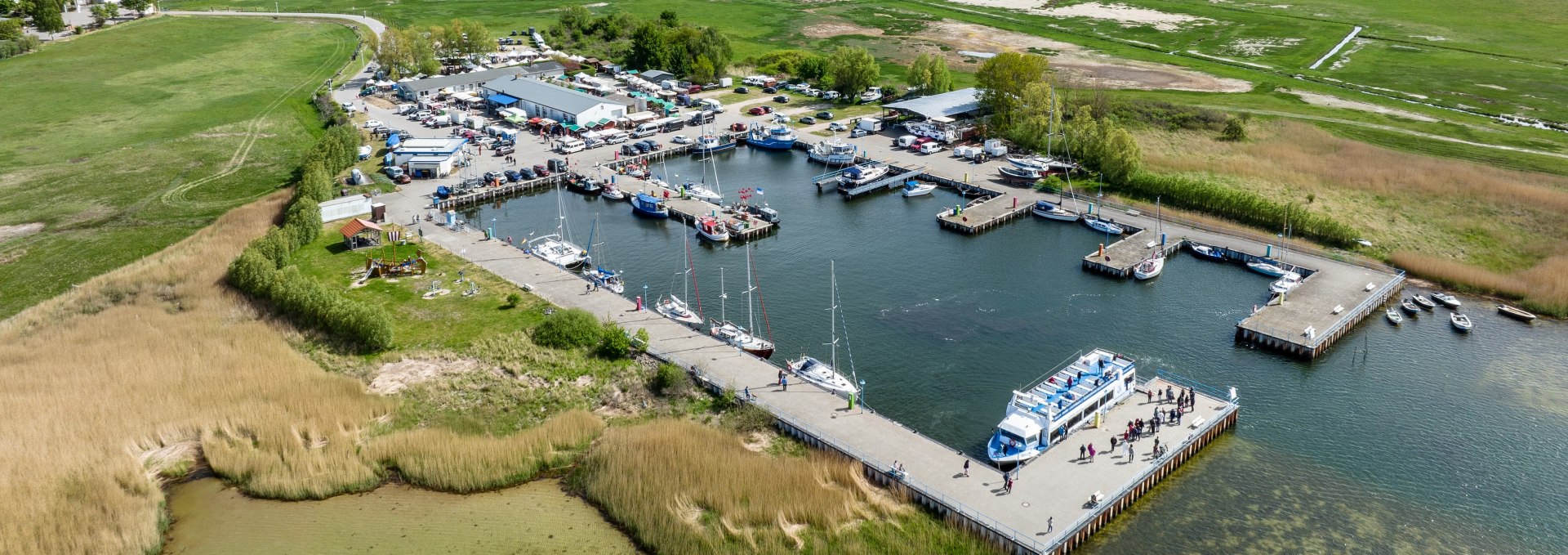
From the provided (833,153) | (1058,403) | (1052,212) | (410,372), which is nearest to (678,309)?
(410,372)

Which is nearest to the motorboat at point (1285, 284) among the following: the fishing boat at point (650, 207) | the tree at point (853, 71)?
the fishing boat at point (650, 207)

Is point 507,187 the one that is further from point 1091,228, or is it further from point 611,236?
point 1091,228

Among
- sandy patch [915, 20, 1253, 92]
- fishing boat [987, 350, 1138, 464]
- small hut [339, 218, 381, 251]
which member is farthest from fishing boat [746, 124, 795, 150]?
fishing boat [987, 350, 1138, 464]

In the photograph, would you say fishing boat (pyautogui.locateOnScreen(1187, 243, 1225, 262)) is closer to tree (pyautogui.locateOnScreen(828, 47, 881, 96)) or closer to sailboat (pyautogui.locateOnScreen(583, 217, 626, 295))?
sailboat (pyautogui.locateOnScreen(583, 217, 626, 295))

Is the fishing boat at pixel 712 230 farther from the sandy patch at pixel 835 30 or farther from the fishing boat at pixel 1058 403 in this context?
the sandy patch at pixel 835 30

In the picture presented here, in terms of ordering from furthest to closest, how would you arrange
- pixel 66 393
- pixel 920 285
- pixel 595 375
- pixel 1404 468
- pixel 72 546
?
pixel 920 285
pixel 595 375
pixel 66 393
pixel 1404 468
pixel 72 546

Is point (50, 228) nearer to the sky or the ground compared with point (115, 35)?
nearer to the ground

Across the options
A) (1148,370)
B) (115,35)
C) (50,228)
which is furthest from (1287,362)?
(115,35)
